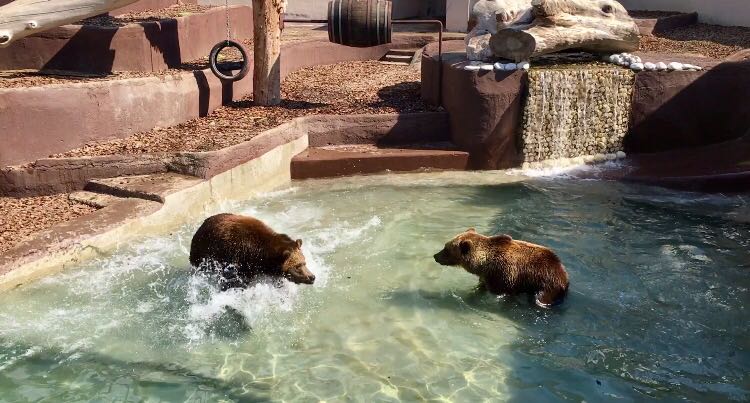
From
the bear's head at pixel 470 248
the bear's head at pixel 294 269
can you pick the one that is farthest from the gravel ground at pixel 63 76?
the bear's head at pixel 470 248

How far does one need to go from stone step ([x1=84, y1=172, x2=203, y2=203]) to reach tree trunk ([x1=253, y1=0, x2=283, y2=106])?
9.72 feet

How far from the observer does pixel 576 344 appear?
17.1 ft

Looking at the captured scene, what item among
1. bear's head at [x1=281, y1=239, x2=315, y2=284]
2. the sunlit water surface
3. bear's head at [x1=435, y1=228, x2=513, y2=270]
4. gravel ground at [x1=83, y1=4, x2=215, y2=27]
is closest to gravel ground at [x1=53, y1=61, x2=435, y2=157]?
the sunlit water surface

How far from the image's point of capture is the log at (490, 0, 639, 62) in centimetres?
989

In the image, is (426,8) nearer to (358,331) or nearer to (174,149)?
(174,149)

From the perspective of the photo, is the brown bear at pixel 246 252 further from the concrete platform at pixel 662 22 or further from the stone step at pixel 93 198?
the concrete platform at pixel 662 22

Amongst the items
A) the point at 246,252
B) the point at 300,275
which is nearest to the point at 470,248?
the point at 300,275

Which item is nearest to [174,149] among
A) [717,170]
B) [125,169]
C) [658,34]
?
[125,169]

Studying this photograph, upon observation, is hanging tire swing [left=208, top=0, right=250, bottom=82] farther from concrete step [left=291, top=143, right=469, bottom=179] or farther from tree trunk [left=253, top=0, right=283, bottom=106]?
concrete step [left=291, top=143, right=469, bottom=179]

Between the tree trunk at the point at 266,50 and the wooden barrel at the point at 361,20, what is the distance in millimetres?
773

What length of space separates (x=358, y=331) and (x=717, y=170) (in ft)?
19.9

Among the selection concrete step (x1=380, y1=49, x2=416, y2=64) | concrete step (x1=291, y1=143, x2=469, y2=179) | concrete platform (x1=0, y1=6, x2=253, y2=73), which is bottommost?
concrete step (x1=291, y1=143, x2=469, y2=179)

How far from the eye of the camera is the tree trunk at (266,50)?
33.1 feet

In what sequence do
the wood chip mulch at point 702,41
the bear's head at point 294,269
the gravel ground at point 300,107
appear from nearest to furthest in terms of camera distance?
the bear's head at point 294,269 → the gravel ground at point 300,107 → the wood chip mulch at point 702,41
